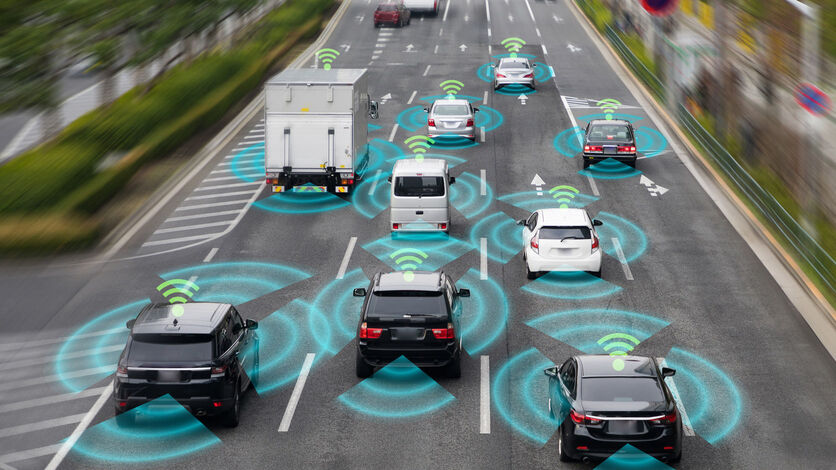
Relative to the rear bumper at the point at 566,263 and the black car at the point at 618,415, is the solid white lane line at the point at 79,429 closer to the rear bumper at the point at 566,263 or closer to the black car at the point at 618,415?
the black car at the point at 618,415

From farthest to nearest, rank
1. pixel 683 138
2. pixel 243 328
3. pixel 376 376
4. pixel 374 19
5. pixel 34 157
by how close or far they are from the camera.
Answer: pixel 374 19, pixel 683 138, pixel 34 157, pixel 376 376, pixel 243 328

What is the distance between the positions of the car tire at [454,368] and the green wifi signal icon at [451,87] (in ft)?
106

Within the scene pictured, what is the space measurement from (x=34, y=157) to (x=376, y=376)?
16.5 metres

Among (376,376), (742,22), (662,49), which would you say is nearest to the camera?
(376,376)

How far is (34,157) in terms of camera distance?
29.8m

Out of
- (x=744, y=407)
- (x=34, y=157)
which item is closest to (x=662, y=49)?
(x=34, y=157)

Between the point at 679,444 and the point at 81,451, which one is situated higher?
the point at 679,444

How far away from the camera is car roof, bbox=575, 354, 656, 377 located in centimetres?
1441

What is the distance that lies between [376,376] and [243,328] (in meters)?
2.93

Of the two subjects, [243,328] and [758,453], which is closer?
[758,453]

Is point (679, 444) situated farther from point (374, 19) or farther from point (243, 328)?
point (374, 19)

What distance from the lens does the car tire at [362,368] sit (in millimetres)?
17969

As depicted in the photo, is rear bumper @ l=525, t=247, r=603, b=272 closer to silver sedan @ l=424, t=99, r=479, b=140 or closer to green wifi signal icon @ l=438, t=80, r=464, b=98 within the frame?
silver sedan @ l=424, t=99, r=479, b=140

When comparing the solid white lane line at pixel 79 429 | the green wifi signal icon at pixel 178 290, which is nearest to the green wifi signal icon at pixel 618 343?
the green wifi signal icon at pixel 178 290
